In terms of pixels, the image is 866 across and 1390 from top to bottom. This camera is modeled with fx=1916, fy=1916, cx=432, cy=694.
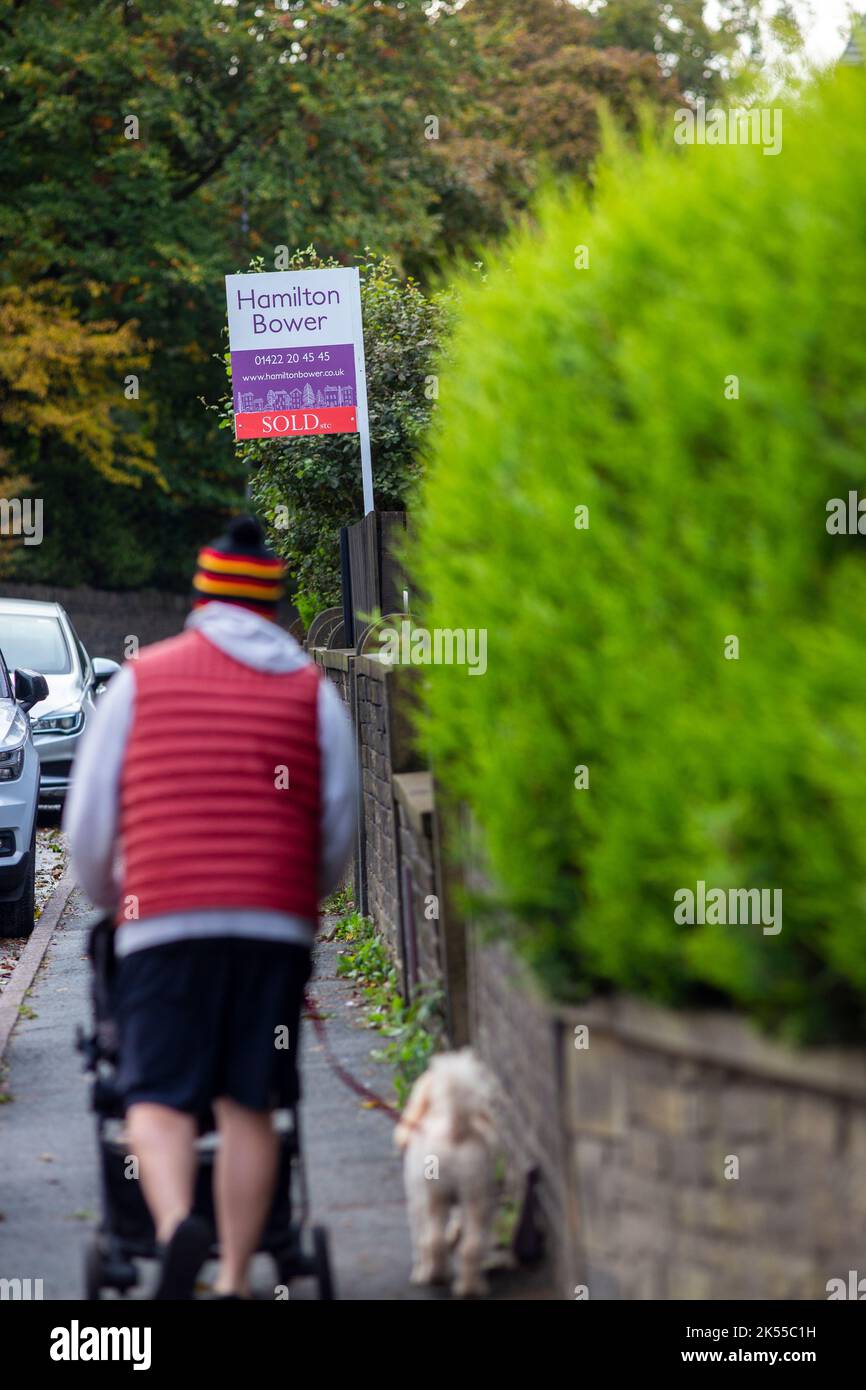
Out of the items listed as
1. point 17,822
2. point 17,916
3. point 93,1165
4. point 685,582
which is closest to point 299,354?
point 17,822

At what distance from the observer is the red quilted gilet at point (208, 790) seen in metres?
4.43

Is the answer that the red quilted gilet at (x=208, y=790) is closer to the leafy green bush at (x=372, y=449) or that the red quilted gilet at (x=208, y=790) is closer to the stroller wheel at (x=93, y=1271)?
the stroller wheel at (x=93, y=1271)

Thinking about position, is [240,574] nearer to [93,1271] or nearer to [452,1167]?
[452,1167]

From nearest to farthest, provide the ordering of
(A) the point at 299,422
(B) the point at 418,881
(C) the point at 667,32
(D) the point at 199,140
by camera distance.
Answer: (B) the point at 418,881, (A) the point at 299,422, (D) the point at 199,140, (C) the point at 667,32

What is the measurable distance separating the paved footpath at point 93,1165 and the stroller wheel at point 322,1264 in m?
0.36

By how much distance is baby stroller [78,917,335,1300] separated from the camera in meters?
4.69

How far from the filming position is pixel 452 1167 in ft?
15.8

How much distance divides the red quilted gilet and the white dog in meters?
0.70

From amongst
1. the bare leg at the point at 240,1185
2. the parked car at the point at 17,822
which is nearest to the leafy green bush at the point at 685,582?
the bare leg at the point at 240,1185

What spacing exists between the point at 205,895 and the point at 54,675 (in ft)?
42.9

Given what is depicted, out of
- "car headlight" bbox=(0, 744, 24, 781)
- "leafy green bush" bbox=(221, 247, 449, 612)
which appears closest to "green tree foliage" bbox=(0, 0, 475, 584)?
"leafy green bush" bbox=(221, 247, 449, 612)

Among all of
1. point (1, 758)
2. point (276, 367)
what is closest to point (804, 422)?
point (1, 758)

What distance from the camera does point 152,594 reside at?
37781 millimetres

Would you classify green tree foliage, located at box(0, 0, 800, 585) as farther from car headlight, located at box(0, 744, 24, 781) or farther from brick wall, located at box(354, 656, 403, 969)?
brick wall, located at box(354, 656, 403, 969)
